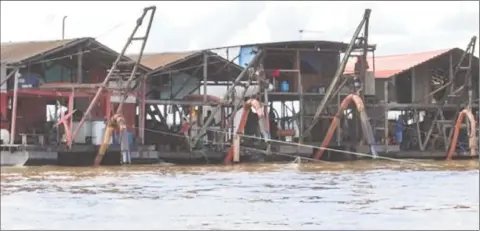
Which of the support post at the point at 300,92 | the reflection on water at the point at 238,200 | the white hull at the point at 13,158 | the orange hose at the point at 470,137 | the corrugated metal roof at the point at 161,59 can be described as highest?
the corrugated metal roof at the point at 161,59

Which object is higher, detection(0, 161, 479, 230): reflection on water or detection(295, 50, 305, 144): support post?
detection(295, 50, 305, 144): support post

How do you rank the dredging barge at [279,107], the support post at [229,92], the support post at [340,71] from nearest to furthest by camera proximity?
1. the dredging barge at [279,107]
2. the support post at [229,92]
3. the support post at [340,71]

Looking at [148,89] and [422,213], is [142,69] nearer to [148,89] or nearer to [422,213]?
[148,89]

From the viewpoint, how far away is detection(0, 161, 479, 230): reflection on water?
36.8ft

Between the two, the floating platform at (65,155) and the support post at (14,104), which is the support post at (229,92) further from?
the support post at (14,104)

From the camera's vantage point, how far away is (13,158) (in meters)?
26.0

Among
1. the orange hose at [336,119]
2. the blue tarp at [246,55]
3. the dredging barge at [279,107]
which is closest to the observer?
the dredging barge at [279,107]

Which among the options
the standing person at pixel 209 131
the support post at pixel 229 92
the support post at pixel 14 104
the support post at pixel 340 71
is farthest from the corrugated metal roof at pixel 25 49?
the support post at pixel 340 71

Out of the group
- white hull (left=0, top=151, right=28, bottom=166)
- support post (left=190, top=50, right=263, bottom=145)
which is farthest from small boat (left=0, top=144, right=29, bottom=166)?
support post (left=190, top=50, right=263, bottom=145)

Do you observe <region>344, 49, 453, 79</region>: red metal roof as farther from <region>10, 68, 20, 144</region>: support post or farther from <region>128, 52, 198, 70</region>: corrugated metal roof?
<region>10, 68, 20, 144</region>: support post

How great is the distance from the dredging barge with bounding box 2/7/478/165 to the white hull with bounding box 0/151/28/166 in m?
1.30

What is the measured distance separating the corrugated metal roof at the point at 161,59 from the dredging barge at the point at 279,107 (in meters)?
0.10

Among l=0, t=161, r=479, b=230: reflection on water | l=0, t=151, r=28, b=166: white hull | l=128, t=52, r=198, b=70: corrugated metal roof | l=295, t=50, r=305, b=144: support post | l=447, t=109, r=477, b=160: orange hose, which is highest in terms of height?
l=128, t=52, r=198, b=70: corrugated metal roof

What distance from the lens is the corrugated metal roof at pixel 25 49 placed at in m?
28.4
